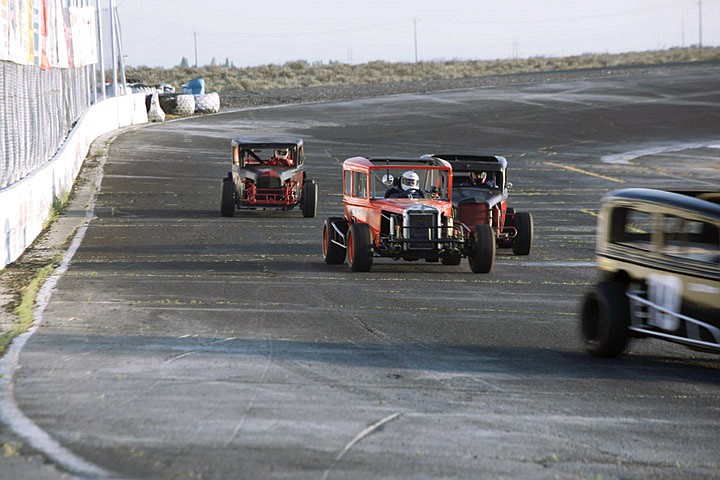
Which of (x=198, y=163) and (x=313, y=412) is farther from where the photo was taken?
(x=198, y=163)

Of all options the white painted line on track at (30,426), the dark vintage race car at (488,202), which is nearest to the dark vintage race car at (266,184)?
the dark vintage race car at (488,202)

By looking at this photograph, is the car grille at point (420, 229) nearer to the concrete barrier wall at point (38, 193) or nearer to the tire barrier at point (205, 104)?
the concrete barrier wall at point (38, 193)

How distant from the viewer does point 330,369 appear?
9578 mm

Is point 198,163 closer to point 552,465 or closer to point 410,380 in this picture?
point 410,380

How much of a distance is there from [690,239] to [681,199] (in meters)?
0.34

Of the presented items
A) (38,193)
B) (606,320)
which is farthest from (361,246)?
(38,193)

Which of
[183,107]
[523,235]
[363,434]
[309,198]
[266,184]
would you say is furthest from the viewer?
[183,107]

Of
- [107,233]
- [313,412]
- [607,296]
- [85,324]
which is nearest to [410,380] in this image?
[313,412]

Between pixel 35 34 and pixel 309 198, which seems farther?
pixel 309 198

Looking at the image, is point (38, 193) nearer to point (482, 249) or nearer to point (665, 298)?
point (482, 249)

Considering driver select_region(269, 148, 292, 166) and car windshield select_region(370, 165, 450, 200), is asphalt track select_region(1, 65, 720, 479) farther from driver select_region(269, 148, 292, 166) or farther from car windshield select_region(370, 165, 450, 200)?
driver select_region(269, 148, 292, 166)

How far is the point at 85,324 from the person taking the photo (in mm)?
11602

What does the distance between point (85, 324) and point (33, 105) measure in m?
11.4

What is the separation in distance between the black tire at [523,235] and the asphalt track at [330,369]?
0.69ft
